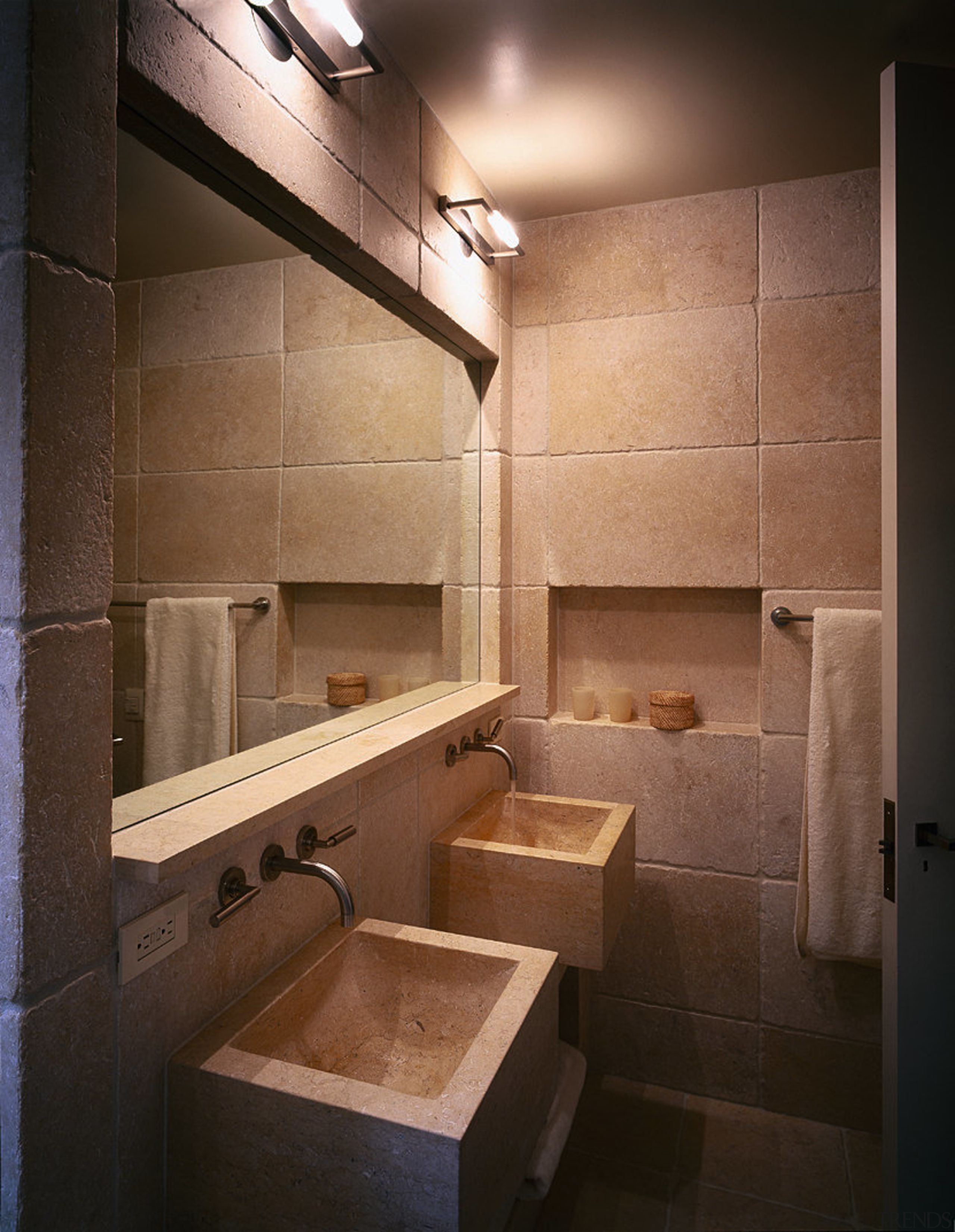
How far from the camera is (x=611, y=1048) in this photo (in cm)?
252

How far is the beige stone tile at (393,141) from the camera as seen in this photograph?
1.68 m

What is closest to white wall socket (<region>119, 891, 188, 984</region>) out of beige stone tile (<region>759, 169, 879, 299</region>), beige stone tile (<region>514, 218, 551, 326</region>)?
beige stone tile (<region>514, 218, 551, 326</region>)

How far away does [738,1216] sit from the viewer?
196 centimetres

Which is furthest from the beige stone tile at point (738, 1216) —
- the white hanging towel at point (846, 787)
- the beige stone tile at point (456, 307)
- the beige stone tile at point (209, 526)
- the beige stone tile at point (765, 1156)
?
the beige stone tile at point (456, 307)

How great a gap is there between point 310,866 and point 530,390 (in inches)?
68.7

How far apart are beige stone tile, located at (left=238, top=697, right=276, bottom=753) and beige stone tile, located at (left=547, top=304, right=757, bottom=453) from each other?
135 cm

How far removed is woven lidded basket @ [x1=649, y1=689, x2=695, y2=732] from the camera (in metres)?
2.42

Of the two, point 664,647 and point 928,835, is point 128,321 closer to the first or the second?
point 928,835

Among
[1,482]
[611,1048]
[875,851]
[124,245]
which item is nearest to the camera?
[1,482]

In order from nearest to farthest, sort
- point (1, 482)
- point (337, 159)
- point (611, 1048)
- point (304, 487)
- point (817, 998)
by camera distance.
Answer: point (1, 482)
point (337, 159)
point (304, 487)
point (817, 998)
point (611, 1048)

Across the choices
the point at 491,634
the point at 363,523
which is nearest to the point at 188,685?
the point at 363,523

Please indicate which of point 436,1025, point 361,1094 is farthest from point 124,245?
point 436,1025

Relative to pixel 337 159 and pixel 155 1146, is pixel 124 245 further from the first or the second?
pixel 155 1146

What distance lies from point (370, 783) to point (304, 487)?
636 millimetres
